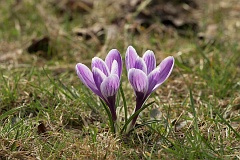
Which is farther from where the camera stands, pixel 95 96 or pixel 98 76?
pixel 95 96

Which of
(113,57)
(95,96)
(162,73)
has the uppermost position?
(113,57)

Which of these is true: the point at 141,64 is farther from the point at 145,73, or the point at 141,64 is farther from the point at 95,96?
the point at 95,96

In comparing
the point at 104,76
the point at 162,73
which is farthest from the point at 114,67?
the point at 162,73

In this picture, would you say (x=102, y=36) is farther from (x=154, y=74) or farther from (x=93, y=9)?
(x=154, y=74)

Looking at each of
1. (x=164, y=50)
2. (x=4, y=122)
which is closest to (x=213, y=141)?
(x=4, y=122)

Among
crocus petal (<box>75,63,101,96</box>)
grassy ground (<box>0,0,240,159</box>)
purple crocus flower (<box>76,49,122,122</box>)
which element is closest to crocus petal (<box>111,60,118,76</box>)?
purple crocus flower (<box>76,49,122,122</box>)

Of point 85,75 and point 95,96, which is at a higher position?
point 85,75

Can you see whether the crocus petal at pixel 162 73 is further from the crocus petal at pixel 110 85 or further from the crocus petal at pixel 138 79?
the crocus petal at pixel 110 85
